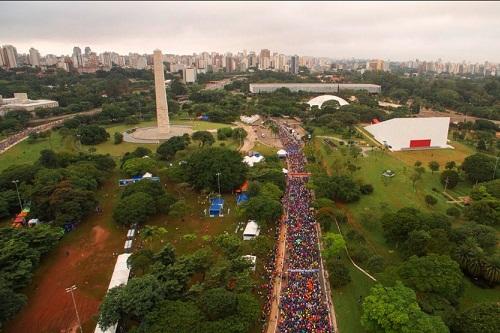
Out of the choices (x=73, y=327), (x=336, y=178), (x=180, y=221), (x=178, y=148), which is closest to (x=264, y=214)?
(x=180, y=221)

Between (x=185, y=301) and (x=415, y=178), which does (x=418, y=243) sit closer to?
(x=185, y=301)

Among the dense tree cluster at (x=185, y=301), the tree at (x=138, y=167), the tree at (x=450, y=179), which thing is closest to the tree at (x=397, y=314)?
the dense tree cluster at (x=185, y=301)

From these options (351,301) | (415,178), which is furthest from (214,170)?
(415,178)

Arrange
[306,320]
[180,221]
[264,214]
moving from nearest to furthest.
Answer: [306,320]
[264,214]
[180,221]

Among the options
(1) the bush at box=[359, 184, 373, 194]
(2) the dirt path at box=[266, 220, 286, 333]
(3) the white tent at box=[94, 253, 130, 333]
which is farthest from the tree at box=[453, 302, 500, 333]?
(3) the white tent at box=[94, 253, 130, 333]

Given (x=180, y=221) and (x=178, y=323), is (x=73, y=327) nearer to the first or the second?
(x=178, y=323)

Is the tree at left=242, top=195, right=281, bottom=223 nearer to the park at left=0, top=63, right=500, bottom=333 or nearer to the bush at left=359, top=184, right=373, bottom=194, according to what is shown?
the park at left=0, top=63, right=500, bottom=333
